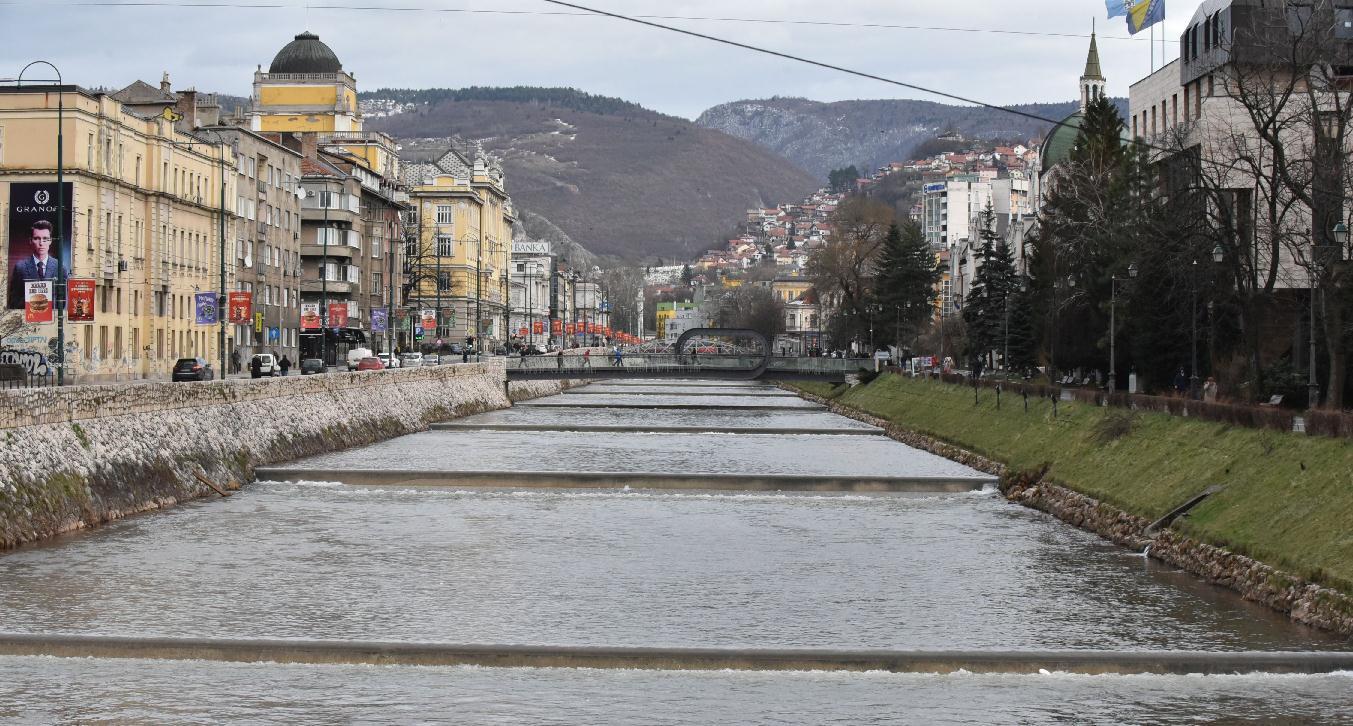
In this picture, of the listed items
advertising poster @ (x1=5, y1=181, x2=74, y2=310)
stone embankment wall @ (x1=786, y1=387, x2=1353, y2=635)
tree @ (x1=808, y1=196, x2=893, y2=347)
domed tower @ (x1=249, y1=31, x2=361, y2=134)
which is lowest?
stone embankment wall @ (x1=786, y1=387, x2=1353, y2=635)

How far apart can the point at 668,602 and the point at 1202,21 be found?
58.3 meters

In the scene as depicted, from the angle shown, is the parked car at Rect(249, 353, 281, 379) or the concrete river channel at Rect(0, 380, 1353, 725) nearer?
the concrete river channel at Rect(0, 380, 1353, 725)

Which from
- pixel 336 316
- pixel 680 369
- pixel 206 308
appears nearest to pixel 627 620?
pixel 206 308

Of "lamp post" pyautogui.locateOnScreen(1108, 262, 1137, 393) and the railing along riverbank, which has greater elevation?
"lamp post" pyautogui.locateOnScreen(1108, 262, 1137, 393)

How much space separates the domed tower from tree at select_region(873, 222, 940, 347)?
55.3 m

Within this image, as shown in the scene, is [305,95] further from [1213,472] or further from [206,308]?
[1213,472]

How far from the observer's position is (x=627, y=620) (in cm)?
2959

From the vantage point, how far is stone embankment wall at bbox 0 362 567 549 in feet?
119

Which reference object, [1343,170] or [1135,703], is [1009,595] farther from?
[1343,170]

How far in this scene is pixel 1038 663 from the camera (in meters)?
25.9

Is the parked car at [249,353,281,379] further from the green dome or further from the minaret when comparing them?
the minaret

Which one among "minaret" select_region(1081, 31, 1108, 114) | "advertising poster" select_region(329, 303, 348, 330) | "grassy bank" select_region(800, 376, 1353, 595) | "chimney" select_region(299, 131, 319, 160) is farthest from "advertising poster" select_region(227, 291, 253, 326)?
"minaret" select_region(1081, 31, 1108, 114)

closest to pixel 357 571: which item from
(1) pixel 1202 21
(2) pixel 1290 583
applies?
(2) pixel 1290 583

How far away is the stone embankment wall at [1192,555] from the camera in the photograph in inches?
1109
